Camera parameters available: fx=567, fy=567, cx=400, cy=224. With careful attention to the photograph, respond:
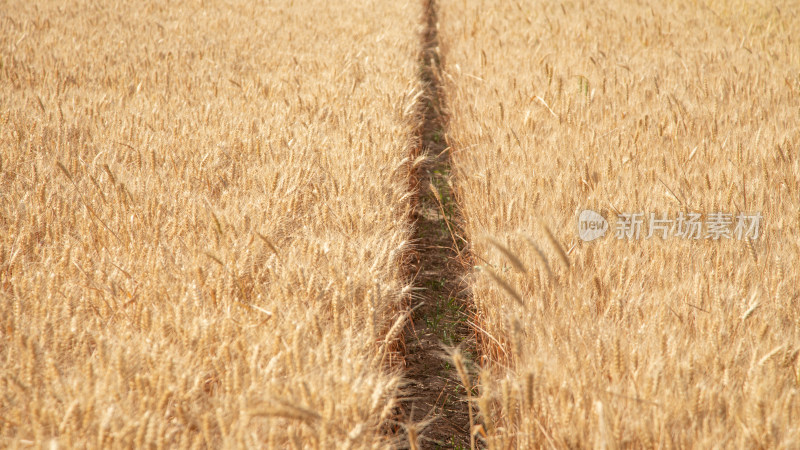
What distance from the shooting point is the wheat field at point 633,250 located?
3.96ft

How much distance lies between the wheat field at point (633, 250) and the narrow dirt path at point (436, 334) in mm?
178

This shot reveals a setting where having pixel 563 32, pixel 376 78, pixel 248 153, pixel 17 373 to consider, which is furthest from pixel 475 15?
pixel 17 373

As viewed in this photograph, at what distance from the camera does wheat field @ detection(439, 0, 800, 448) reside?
3.96 ft

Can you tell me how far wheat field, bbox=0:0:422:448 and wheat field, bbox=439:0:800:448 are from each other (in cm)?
35

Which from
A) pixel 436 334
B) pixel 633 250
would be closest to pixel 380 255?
pixel 436 334

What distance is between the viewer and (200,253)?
176 cm

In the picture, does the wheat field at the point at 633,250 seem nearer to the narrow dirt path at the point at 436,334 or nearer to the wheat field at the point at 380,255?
the wheat field at the point at 380,255

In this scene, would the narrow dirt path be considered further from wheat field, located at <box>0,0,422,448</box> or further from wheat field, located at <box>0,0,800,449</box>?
wheat field, located at <box>0,0,422,448</box>

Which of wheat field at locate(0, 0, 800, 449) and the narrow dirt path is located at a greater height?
wheat field at locate(0, 0, 800, 449)

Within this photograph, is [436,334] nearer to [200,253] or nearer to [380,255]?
[380,255]

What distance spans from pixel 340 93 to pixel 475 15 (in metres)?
3.75

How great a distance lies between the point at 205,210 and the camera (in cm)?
211

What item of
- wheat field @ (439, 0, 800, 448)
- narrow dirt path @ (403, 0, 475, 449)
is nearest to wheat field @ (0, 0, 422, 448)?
narrow dirt path @ (403, 0, 475, 449)

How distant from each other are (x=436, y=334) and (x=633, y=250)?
0.76 meters
